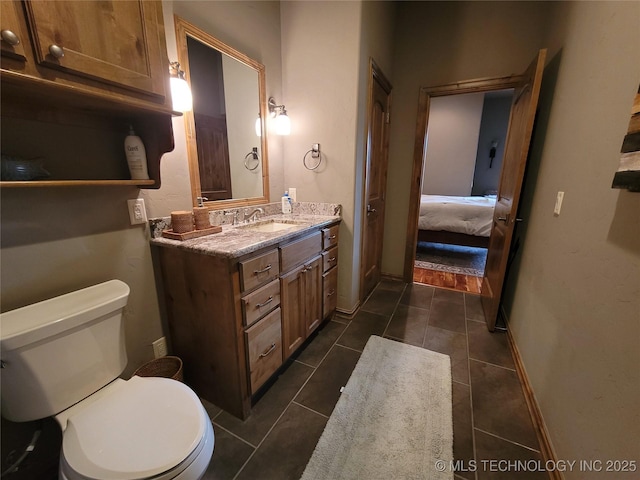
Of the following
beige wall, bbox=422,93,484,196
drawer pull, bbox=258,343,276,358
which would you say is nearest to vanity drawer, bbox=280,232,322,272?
drawer pull, bbox=258,343,276,358

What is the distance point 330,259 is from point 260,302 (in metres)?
0.87

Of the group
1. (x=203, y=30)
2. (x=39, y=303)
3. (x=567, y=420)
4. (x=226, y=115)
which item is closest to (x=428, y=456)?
(x=567, y=420)

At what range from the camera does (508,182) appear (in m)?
2.21

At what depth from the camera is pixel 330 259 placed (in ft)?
6.93

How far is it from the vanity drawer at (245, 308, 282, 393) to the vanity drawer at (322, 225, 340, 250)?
66 cm

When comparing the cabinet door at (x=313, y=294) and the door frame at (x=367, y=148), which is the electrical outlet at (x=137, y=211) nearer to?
the cabinet door at (x=313, y=294)

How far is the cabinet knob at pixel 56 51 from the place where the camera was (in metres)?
0.76

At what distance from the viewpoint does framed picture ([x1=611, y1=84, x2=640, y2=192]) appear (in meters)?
0.80

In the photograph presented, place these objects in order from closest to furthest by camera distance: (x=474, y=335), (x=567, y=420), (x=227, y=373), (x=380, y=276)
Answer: (x=567, y=420), (x=227, y=373), (x=474, y=335), (x=380, y=276)

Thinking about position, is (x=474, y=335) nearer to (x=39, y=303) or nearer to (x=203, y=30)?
(x=39, y=303)

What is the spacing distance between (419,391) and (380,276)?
1.75m

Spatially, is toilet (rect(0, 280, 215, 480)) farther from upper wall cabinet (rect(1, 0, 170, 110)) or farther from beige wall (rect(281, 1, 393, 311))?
→ beige wall (rect(281, 1, 393, 311))

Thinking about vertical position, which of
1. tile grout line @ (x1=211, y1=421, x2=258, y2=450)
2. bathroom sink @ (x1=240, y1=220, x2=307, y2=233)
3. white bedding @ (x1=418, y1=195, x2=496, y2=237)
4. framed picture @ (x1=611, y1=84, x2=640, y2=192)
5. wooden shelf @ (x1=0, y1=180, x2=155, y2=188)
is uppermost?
framed picture @ (x1=611, y1=84, x2=640, y2=192)

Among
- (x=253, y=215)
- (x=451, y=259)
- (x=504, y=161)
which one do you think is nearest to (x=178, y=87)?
(x=253, y=215)
